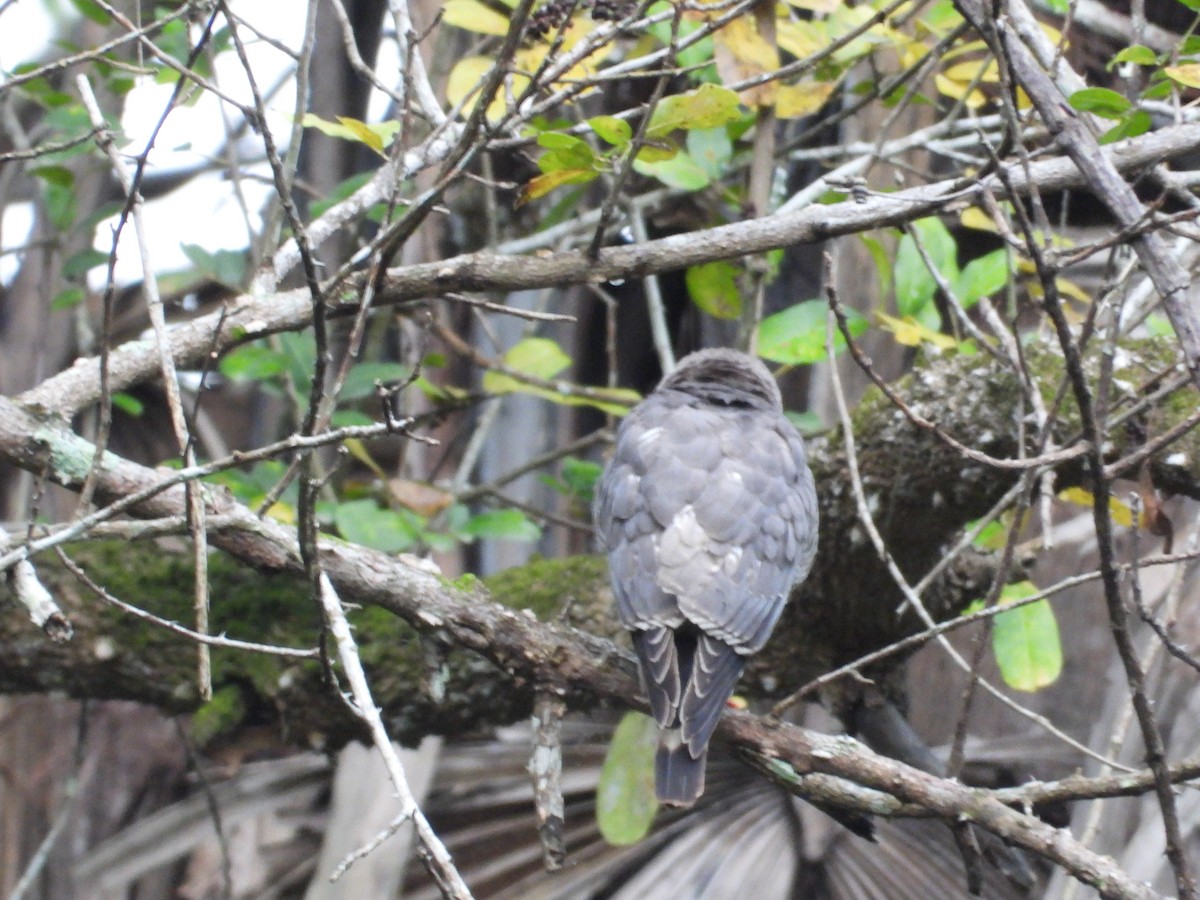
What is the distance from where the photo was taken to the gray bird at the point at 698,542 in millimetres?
2426

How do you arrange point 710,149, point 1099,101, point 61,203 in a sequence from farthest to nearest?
point 61,203
point 710,149
point 1099,101

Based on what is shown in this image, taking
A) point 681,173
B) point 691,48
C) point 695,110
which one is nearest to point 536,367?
point 681,173

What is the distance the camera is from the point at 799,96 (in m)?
3.42

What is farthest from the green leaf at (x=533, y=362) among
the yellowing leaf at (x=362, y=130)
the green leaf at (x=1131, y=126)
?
the green leaf at (x=1131, y=126)

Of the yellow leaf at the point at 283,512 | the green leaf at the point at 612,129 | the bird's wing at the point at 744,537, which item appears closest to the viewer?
the green leaf at the point at 612,129

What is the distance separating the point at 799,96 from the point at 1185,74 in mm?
1296

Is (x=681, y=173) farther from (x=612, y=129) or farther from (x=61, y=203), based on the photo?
(x=61, y=203)

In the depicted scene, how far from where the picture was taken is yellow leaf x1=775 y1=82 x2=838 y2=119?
3.41 metres

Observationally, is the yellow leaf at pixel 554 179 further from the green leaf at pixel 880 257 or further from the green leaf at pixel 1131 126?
the green leaf at pixel 880 257

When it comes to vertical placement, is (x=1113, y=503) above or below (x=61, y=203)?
below

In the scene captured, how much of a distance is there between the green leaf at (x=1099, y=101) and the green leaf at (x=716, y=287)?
59.7 inches

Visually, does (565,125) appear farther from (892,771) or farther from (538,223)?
(538,223)

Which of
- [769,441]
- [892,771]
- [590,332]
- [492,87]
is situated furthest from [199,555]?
[590,332]

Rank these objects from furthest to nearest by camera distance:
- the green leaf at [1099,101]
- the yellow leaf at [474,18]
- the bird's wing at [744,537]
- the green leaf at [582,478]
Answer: the green leaf at [582,478] < the yellow leaf at [474,18] < the bird's wing at [744,537] < the green leaf at [1099,101]
